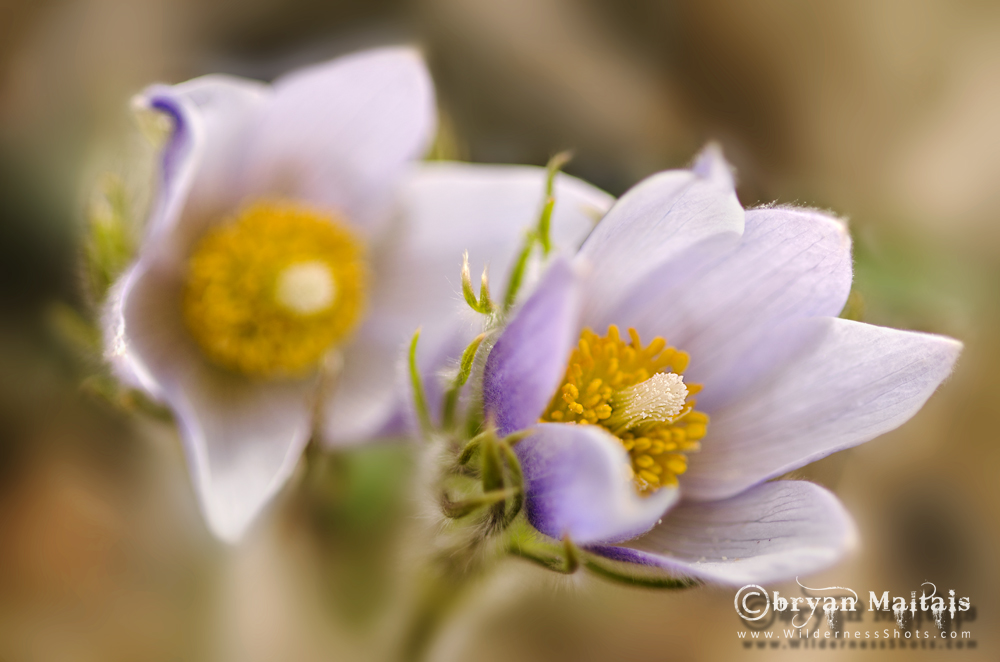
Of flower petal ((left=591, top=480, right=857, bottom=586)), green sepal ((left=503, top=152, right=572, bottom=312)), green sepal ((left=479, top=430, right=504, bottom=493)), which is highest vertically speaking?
green sepal ((left=503, top=152, right=572, bottom=312))

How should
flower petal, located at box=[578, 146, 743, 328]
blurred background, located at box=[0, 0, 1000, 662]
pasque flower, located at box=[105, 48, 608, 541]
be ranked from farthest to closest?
blurred background, located at box=[0, 0, 1000, 662] < pasque flower, located at box=[105, 48, 608, 541] < flower petal, located at box=[578, 146, 743, 328]

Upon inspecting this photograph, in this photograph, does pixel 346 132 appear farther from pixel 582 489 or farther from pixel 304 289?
pixel 582 489

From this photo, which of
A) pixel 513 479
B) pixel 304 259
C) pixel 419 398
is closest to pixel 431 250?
pixel 304 259

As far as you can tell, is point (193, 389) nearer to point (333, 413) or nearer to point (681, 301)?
point (333, 413)

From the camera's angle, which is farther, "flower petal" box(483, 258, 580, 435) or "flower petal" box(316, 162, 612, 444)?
"flower petal" box(316, 162, 612, 444)

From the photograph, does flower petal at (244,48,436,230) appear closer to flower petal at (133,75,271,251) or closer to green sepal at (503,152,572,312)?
flower petal at (133,75,271,251)

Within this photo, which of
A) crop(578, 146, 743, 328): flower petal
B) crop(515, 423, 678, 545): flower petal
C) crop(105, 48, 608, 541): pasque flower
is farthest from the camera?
crop(105, 48, 608, 541): pasque flower

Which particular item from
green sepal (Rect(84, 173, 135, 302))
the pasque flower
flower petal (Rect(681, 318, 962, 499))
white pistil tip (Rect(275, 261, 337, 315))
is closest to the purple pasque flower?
flower petal (Rect(681, 318, 962, 499))
